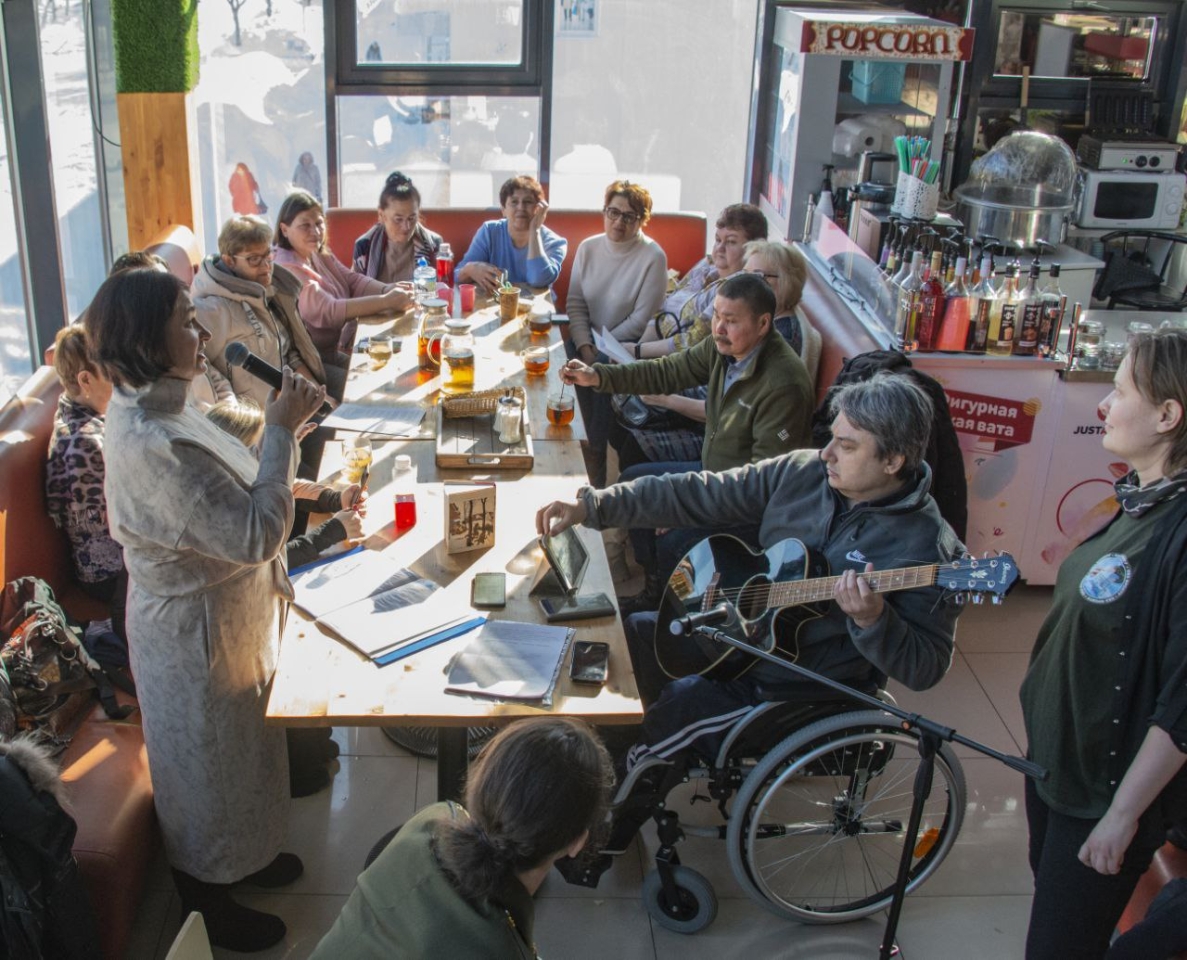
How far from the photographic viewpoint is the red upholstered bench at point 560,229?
6297 mm

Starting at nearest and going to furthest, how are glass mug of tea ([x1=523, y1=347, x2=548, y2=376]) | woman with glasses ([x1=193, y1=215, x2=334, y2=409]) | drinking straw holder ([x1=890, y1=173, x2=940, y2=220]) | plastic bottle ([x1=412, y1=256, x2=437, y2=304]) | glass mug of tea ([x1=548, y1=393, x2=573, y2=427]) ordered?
glass mug of tea ([x1=548, y1=393, x2=573, y2=427]) → woman with glasses ([x1=193, y1=215, x2=334, y2=409]) → glass mug of tea ([x1=523, y1=347, x2=548, y2=376]) → drinking straw holder ([x1=890, y1=173, x2=940, y2=220]) → plastic bottle ([x1=412, y1=256, x2=437, y2=304])

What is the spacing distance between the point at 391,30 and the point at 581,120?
48.1 inches

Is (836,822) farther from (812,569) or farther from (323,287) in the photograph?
(323,287)

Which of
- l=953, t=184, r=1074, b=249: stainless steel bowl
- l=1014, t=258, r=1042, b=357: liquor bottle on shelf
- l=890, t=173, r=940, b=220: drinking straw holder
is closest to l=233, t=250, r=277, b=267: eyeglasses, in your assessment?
l=890, t=173, r=940, b=220: drinking straw holder

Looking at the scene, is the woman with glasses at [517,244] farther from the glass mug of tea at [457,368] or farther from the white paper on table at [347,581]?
the white paper on table at [347,581]

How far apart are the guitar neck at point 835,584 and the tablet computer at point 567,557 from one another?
0.49 meters

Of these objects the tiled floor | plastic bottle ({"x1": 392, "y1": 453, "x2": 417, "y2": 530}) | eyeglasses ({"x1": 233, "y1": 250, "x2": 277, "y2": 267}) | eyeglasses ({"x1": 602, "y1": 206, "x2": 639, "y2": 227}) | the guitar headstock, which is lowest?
the tiled floor

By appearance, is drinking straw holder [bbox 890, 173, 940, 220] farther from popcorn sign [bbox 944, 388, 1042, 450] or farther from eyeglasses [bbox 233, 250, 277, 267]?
eyeglasses [bbox 233, 250, 277, 267]

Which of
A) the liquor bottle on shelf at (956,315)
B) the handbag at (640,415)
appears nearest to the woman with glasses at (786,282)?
the liquor bottle on shelf at (956,315)

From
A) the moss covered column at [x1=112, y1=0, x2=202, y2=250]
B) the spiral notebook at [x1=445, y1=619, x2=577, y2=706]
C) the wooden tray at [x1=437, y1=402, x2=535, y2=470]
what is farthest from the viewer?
the moss covered column at [x1=112, y1=0, x2=202, y2=250]

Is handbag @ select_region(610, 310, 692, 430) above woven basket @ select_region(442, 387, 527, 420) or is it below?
below

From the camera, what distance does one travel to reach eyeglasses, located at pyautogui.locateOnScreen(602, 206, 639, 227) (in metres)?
5.34

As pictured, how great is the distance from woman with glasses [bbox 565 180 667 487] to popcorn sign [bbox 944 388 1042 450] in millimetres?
1608

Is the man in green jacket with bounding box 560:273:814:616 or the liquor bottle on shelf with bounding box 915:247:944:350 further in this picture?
the liquor bottle on shelf with bounding box 915:247:944:350
